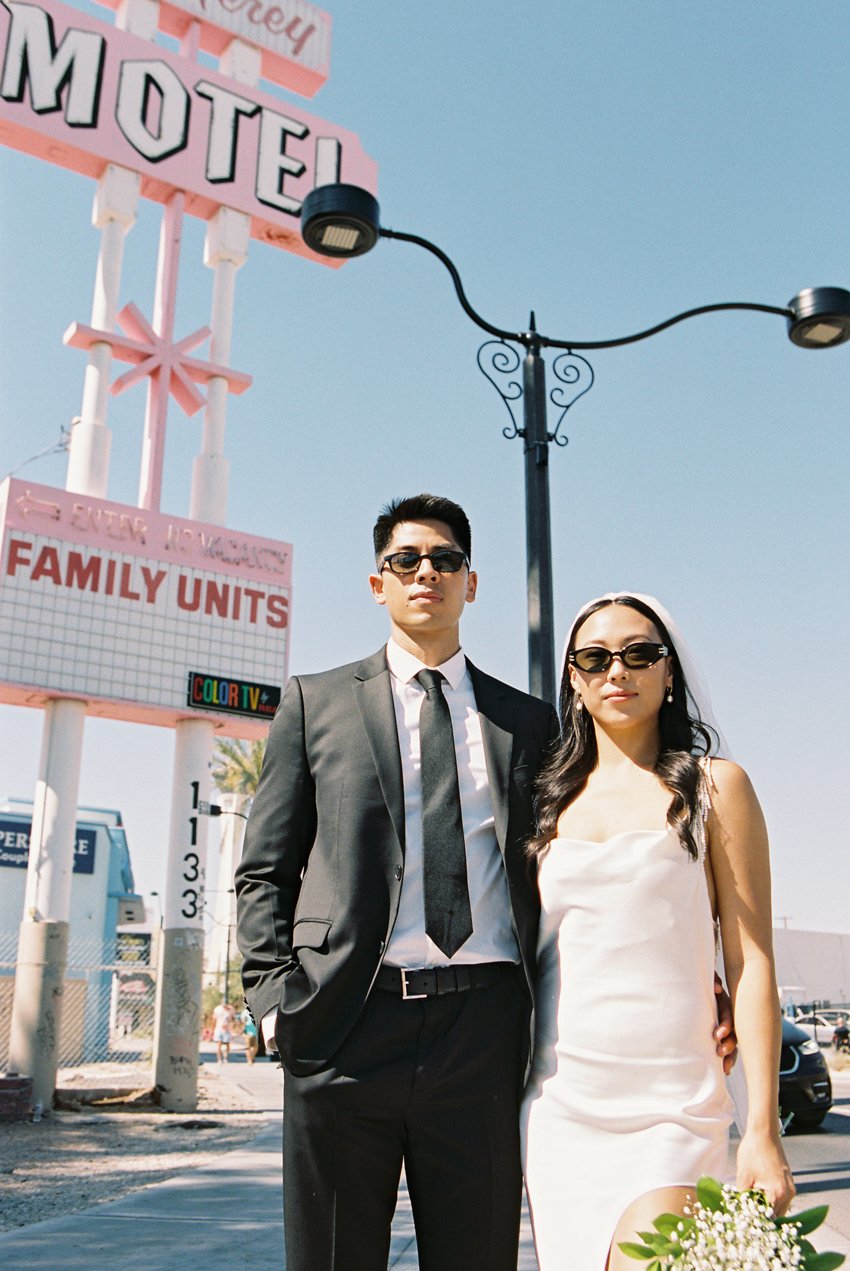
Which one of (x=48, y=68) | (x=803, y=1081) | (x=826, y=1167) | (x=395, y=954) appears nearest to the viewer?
(x=395, y=954)

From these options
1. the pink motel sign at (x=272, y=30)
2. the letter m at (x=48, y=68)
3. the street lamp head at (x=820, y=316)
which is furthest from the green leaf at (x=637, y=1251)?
the pink motel sign at (x=272, y=30)

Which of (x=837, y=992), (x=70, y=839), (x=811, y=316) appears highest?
(x=811, y=316)

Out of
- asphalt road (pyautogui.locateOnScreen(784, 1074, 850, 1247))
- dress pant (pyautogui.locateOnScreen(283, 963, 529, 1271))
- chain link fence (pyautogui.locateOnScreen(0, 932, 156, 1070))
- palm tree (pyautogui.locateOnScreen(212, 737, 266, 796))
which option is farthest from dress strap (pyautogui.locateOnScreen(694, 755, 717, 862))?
palm tree (pyautogui.locateOnScreen(212, 737, 266, 796))

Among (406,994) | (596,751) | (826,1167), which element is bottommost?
(826,1167)

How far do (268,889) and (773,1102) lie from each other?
132 centimetres

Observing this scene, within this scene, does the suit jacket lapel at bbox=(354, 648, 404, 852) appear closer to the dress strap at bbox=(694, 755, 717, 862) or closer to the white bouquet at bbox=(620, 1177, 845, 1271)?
the dress strap at bbox=(694, 755, 717, 862)

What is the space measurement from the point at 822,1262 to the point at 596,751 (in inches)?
53.1

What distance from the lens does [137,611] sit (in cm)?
1731

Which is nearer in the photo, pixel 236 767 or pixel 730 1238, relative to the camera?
pixel 730 1238

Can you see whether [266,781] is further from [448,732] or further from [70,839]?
[70,839]

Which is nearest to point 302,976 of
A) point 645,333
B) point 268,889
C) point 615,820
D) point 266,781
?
point 268,889

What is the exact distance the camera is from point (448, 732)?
304cm

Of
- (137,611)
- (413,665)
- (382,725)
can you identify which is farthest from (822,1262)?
(137,611)

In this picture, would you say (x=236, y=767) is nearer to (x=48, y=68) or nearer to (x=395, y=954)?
(x=48, y=68)
